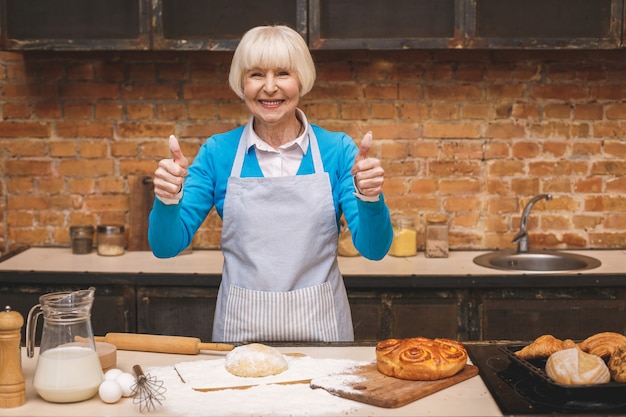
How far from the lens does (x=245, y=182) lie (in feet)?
8.74

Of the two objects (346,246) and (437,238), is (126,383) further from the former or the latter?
(437,238)

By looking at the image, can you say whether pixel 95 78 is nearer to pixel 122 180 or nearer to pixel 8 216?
pixel 122 180

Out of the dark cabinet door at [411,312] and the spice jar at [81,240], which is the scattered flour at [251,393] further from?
the spice jar at [81,240]

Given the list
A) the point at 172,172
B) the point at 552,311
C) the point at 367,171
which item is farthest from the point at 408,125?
the point at 172,172

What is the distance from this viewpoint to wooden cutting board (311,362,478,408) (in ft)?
5.81

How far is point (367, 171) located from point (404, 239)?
174 centimetres

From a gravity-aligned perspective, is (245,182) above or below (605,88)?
below

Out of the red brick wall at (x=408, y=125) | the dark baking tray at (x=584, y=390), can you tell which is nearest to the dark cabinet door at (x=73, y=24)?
the red brick wall at (x=408, y=125)

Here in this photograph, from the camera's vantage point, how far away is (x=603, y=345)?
74.7 inches

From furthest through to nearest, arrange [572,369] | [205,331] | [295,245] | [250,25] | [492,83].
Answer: [492,83], [250,25], [205,331], [295,245], [572,369]

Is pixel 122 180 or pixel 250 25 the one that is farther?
pixel 122 180

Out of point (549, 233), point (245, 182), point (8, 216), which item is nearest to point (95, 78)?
point (8, 216)

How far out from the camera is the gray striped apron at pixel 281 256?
8.41ft

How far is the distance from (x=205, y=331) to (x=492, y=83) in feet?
5.97
